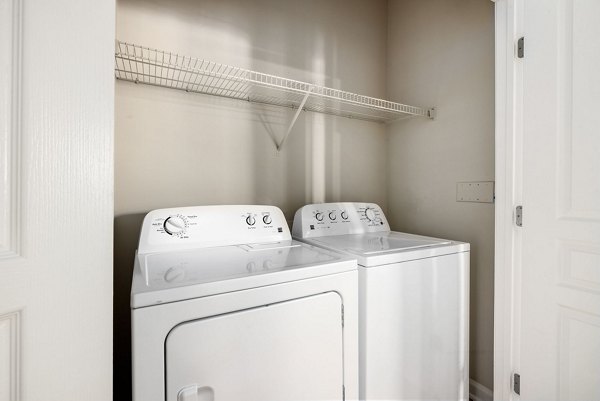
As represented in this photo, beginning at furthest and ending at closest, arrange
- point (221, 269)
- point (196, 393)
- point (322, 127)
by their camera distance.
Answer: point (322, 127) → point (221, 269) → point (196, 393)

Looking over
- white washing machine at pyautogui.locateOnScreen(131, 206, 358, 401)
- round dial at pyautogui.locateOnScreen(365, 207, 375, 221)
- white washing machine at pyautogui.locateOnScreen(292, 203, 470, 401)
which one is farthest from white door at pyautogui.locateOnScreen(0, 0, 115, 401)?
round dial at pyautogui.locateOnScreen(365, 207, 375, 221)

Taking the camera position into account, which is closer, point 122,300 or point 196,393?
point 196,393

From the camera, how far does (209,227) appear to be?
1474 millimetres

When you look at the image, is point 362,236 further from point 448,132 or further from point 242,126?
point 242,126

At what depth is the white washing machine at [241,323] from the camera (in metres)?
0.85

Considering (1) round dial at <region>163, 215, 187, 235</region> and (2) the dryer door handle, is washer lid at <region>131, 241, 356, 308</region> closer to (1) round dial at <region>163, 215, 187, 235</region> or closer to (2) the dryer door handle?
(1) round dial at <region>163, 215, 187, 235</region>

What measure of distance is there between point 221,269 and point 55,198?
559 mm

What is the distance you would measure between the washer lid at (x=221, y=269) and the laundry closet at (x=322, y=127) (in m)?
0.54
